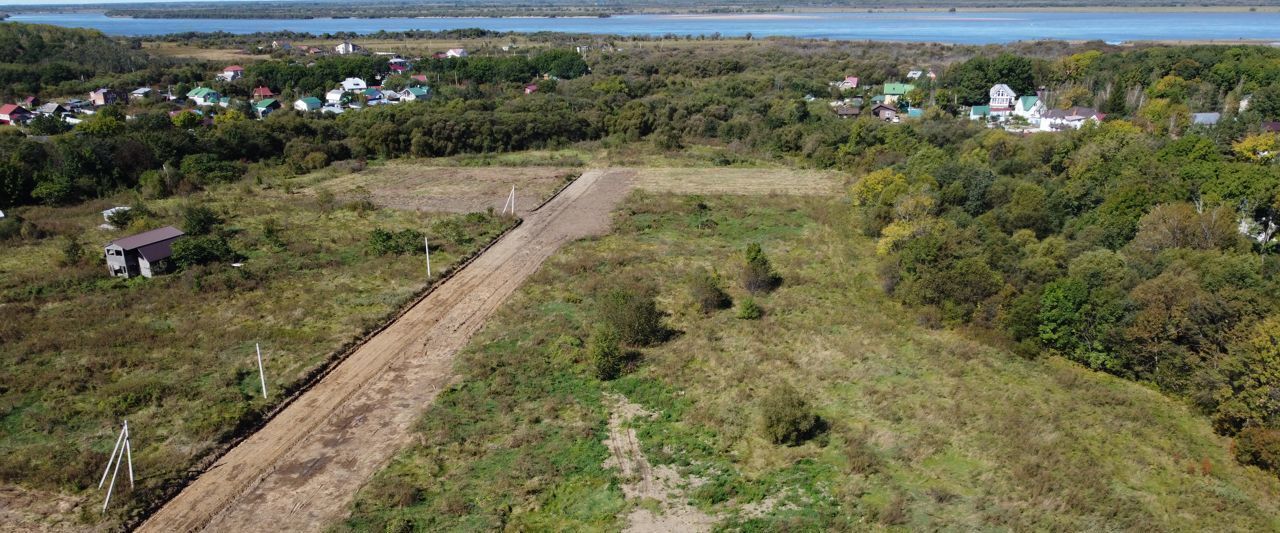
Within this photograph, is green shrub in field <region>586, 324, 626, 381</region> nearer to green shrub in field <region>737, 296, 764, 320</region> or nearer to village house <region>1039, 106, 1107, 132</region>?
green shrub in field <region>737, 296, 764, 320</region>

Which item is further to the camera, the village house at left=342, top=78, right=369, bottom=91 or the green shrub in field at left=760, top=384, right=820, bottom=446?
the village house at left=342, top=78, right=369, bottom=91

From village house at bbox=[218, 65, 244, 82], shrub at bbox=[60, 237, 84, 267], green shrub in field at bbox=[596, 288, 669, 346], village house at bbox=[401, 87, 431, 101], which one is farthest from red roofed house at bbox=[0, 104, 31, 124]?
green shrub in field at bbox=[596, 288, 669, 346]

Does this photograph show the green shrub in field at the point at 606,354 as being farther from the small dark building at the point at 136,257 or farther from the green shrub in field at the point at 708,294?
the small dark building at the point at 136,257

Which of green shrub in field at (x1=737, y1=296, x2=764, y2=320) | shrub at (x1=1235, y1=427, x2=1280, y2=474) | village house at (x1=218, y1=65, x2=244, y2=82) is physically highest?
village house at (x1=218, y1=65, x2=244, y2=82)

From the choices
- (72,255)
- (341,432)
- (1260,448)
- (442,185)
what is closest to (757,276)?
(1260,448)

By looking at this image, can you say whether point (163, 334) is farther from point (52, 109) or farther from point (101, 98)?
point (101, 98)

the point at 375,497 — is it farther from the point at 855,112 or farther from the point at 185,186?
the point at 855,112

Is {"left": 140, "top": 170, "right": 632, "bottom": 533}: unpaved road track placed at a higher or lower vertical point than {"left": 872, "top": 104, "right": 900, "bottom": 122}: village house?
lower
